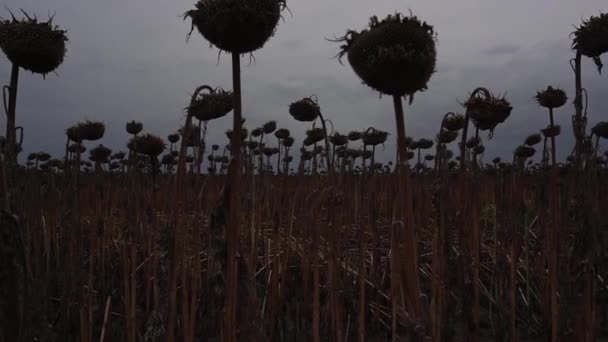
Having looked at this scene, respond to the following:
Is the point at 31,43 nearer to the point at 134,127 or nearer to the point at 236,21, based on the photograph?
the point at 236,21

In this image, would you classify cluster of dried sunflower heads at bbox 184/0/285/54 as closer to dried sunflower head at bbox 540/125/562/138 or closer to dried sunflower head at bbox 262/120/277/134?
dried sunflower head at bbox 540/125/562/138

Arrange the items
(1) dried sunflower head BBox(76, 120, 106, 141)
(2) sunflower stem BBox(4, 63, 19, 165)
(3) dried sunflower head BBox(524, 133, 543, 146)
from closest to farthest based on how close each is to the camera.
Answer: (2) sunflower stem BBox(4, 63, 19, 165) → (1) dried sunflower head BBox(76, 120, 106, 141) → (3) dried sunflower head BBox(524, 133, 543, 146)

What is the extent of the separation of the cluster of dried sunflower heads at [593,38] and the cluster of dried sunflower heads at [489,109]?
27.9 inches

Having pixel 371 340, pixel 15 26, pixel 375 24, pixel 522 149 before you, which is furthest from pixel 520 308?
pixel 522 149

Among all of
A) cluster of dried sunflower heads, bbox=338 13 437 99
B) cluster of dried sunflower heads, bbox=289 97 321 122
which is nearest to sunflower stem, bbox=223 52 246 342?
cluster of dried sunflower heads, bbox=338 13 437 99

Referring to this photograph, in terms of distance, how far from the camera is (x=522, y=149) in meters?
8.63

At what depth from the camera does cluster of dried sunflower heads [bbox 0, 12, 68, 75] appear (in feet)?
8.16

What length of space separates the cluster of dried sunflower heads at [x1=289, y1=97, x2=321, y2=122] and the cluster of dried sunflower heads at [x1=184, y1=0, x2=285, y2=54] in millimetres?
2174

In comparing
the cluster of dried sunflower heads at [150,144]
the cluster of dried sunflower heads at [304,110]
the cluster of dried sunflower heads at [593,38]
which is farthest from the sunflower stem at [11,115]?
the cluster of dried sunflower heads at [593,38]

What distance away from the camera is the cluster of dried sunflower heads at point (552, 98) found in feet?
15.8

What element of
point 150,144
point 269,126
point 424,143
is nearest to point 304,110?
point 150,144

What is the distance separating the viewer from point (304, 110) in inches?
172

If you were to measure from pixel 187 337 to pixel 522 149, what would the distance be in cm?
778

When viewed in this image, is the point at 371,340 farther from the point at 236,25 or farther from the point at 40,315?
the point at 236,25
